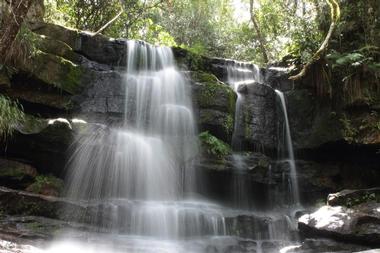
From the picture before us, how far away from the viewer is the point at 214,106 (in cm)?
1067

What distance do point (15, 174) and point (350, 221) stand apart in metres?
6.68

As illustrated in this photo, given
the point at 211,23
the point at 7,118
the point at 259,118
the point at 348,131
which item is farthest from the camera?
the point at 211,23

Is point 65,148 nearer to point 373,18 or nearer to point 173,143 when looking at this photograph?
point 173,143

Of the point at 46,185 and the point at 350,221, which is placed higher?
the point at 46,185

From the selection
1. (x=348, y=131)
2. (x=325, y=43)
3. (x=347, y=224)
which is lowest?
(x=347, y=224)

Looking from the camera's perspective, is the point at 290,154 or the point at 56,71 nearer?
the point at 56,71

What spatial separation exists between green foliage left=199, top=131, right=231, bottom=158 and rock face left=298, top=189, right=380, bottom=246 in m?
2.68

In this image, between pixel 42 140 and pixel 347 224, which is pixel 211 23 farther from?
pixel 347 224

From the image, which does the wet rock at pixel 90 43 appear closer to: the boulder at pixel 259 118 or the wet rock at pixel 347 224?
the boulder at pixel 259 118

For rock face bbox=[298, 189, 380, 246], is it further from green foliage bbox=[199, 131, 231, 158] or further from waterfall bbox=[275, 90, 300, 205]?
green foliage bbox=[199, 131, 231, 158]

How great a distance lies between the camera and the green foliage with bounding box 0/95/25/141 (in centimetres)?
745

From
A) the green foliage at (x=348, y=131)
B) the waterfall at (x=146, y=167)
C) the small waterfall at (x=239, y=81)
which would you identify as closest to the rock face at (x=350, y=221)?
the waterfall at (x=146, y=167)

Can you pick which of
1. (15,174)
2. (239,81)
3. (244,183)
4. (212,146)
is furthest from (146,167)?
(239,81)

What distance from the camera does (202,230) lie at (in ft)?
26.8
